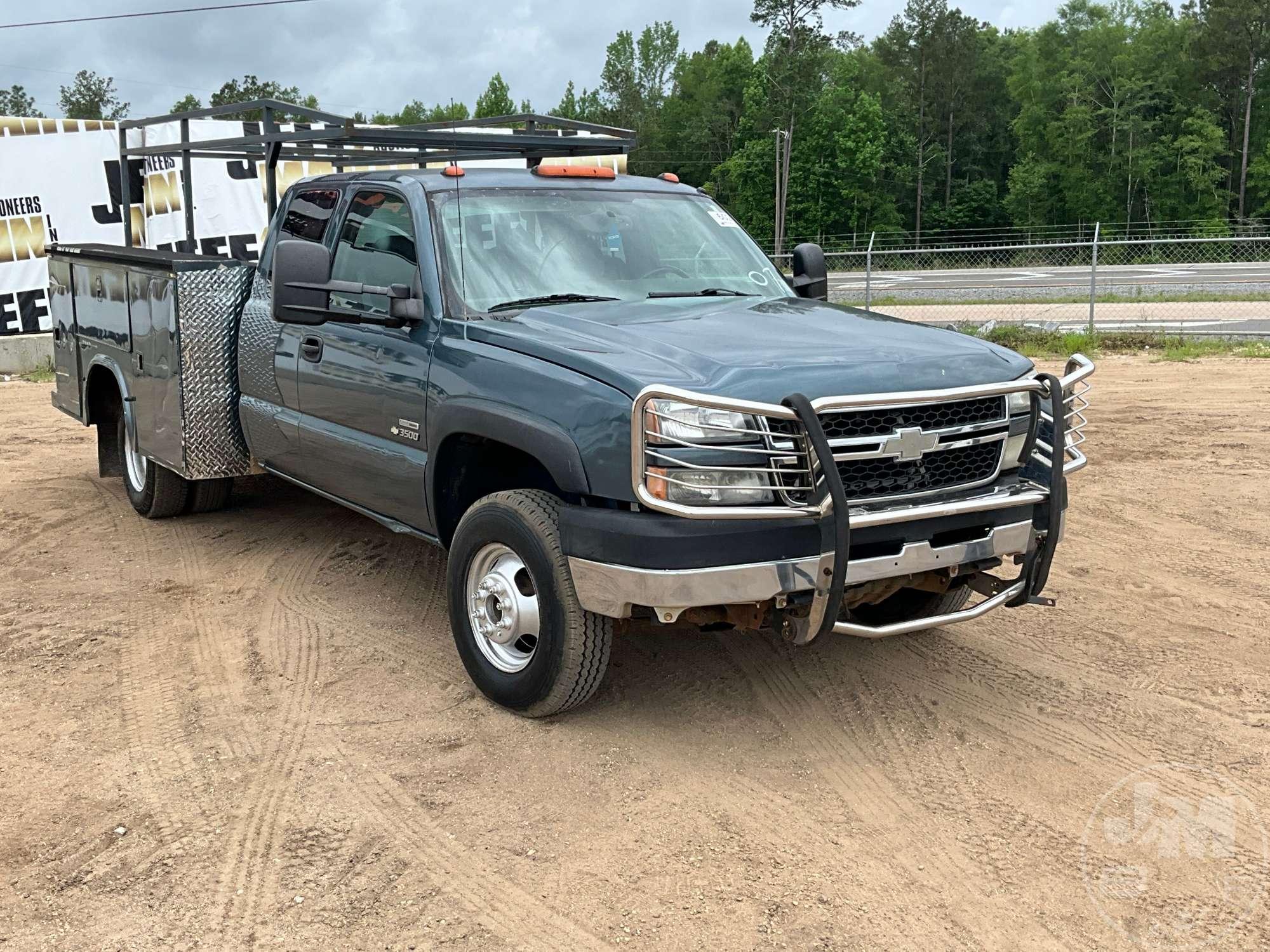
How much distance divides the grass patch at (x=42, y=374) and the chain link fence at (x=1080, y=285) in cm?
914

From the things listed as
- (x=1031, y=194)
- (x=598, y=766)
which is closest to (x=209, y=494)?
(x=598, y=766)

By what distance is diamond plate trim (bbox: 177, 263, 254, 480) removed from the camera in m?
6.51

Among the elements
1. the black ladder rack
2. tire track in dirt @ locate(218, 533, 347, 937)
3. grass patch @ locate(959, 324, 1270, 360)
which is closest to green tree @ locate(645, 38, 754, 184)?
grass patch @ locate(959, 324, 1270, 360)

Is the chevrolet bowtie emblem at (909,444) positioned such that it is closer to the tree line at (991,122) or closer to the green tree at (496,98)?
the tree line at (991,122)

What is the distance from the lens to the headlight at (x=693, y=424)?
12.5 ft

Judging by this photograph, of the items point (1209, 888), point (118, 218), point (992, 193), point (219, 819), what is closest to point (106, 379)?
point (219, 819)

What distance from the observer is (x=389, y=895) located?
3.42 metres

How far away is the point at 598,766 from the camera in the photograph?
4.22m

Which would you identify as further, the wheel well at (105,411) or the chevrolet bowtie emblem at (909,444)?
the wheel well at (105,411)

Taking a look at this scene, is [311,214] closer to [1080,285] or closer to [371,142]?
[371,142]

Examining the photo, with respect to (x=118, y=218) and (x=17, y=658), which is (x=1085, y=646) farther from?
(x=118, y=218)

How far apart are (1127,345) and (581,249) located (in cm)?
1310

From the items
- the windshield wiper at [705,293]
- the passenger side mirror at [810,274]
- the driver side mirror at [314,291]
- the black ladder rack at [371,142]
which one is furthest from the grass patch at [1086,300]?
the driver side mirror at [314,291]

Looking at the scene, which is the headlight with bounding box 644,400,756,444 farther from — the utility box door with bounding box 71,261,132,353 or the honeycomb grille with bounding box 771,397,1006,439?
the utility box door with bounding box 71,261,132,353
